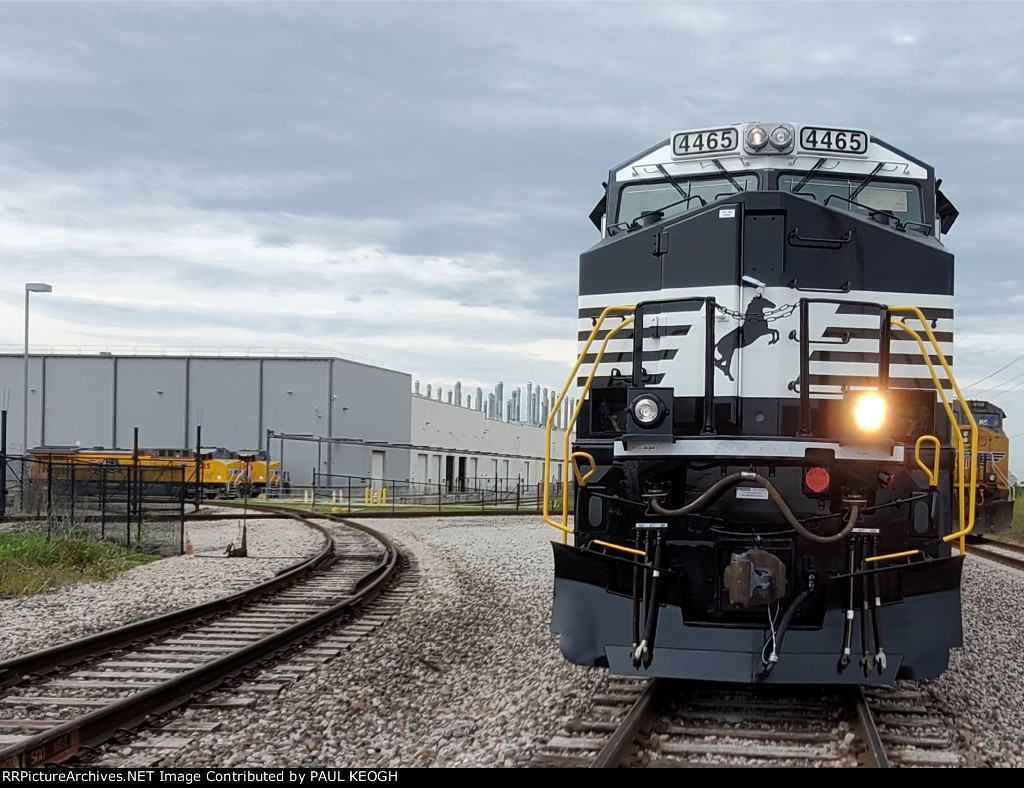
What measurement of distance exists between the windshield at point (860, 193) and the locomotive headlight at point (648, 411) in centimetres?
215

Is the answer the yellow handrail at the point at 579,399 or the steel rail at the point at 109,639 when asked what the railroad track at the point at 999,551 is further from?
the yellow handrail at the point at 579,399

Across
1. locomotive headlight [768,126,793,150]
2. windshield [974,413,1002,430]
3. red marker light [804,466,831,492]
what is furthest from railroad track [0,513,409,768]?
windshield [974,413,1002,430]

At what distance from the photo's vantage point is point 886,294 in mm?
6582

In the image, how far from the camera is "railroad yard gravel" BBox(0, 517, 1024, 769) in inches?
225

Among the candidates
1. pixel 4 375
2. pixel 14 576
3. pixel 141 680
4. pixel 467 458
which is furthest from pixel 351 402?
pixel 141 680

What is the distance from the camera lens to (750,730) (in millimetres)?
5832

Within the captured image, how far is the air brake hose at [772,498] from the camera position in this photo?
5.80 m

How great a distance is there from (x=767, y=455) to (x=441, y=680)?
3174 mm

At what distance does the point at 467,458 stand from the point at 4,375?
28.1 meters

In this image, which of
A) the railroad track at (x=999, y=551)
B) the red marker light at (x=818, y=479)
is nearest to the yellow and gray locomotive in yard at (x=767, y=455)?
the red marker light at (x=818, y=479)

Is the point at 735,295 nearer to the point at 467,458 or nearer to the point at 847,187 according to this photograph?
the point at 847,187

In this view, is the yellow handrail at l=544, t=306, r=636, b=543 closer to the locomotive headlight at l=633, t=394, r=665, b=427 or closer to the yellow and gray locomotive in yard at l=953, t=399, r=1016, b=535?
the locomotive headlight at l=633, t=394, r=665, b=427

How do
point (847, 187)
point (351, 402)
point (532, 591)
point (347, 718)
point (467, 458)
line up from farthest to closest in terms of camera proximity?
point (467, 458) < point (351, 402) < point (532, 591) < point (847, 187) < point (347, 718)

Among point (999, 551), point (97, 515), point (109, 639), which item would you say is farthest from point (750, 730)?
point (97, 515)
